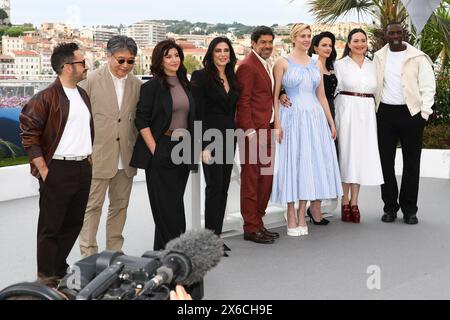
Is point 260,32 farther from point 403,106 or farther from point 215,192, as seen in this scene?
point 403,106

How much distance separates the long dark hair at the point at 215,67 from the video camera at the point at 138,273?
2.55 meters

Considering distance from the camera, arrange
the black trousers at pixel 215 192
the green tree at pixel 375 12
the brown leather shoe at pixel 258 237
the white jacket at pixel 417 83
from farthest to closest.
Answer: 1. the green tree at pixel 375 12
2. the white jacket at pixel 417 83
3. the brown leather shoe at pixel 258 237
4. the black trousers at pixel 215 192

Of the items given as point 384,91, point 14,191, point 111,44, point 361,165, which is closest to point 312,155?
point 361,165

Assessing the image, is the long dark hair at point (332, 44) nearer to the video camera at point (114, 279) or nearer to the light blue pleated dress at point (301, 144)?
the light blue pleated dress at point (301, 144)

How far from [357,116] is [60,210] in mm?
2648

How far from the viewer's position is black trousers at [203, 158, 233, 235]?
4418 mm

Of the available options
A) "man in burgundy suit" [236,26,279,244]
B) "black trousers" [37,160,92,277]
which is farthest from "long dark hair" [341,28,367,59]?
"black trousers" [37,160,92,277]

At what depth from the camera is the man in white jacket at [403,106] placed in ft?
17.1

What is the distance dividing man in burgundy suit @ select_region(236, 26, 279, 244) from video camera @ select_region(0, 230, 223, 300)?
274 centimetres

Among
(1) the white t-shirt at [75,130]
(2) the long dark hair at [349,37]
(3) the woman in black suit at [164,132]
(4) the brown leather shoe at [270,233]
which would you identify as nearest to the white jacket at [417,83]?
(2) the long dark hair at [349,37]

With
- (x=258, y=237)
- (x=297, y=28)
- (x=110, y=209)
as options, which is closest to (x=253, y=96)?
(x=297, y=28)

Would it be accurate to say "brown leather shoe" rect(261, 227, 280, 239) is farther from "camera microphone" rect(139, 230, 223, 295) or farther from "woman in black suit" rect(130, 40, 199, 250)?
"camera microphone" rect(139, 230, 223, 295)

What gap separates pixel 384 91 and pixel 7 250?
3098 mm

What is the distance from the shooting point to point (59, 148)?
3471 mm
